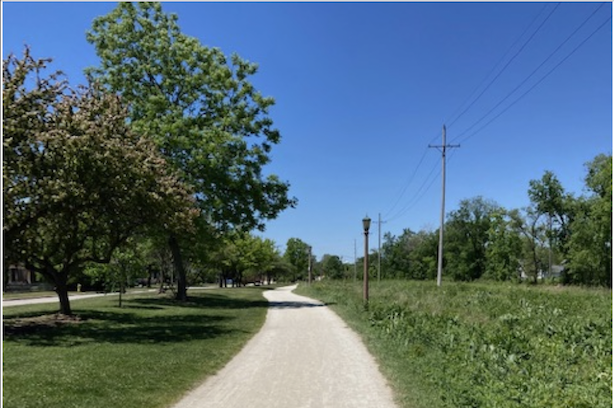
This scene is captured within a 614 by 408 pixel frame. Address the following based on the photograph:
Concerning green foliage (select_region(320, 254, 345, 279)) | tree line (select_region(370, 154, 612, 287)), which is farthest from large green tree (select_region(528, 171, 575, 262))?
green foliage (select_region(320, 254, 345, 279))

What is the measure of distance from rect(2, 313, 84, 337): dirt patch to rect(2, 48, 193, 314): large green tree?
6.70ft

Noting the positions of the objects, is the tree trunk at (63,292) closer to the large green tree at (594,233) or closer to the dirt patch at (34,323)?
the dirt patch at (34,323)

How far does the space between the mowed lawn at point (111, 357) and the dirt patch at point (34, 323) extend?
3 centimetres

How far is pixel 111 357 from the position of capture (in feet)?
34.4

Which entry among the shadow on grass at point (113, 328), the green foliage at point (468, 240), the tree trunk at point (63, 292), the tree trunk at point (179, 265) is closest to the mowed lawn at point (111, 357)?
the shadow on grass at point (113, 328)

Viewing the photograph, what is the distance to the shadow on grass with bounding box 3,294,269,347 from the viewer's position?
13492 mm

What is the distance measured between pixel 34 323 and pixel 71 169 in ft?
20.8

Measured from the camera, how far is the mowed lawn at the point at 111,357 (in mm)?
7422

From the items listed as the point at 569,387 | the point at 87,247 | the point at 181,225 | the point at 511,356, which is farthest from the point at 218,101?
the point at 569,387

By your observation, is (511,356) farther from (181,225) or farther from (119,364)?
(181,225)

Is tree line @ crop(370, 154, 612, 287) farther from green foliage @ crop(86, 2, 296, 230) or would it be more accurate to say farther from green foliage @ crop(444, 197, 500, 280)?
green foliage @ crop(86, 2, 296, 230)

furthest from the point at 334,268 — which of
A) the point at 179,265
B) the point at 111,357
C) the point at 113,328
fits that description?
the point at 111,357

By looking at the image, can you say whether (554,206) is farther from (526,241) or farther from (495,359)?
(495,359)

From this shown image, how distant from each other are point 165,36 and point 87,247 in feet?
42.8
